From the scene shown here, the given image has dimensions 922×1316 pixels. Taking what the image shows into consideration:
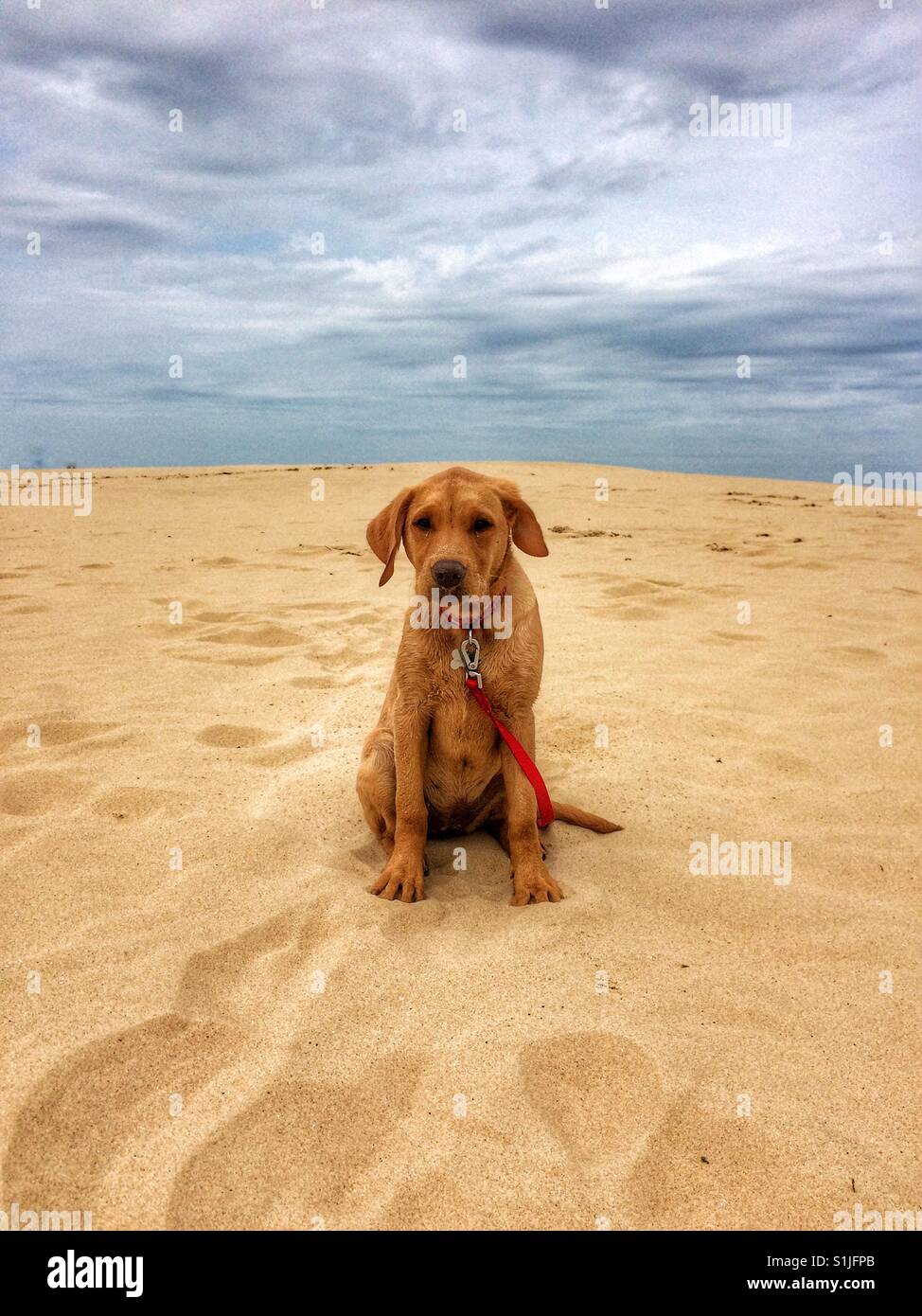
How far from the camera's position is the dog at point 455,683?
10.3 ft

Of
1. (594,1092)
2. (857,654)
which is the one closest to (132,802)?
(594,1092)

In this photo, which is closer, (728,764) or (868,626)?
(728,764)

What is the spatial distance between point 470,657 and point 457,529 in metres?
0.49

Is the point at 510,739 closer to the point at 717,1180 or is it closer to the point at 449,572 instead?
the point at 449,572

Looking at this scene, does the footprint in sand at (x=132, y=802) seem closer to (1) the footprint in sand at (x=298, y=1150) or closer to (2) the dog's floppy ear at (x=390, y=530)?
(2) the dog's floppy ear at (x=390, y=530)

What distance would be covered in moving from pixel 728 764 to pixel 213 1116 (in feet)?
10.6

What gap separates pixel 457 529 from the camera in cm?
314

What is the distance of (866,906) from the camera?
3094 millimetres

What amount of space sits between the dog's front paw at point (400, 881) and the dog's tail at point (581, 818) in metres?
0.83

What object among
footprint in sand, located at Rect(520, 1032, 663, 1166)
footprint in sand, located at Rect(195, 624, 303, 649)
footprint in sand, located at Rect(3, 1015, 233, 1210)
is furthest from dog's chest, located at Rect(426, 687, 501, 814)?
footprint in sand, located at Rect(195, 624, 303, 649)

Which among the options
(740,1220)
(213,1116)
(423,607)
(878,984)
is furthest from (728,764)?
(213,1116)

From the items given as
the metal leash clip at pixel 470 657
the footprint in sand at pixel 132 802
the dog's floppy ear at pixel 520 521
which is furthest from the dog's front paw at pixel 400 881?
the dog's floppy ear at pixel 520 521

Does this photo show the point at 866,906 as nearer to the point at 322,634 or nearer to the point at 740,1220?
the point at 740,1220

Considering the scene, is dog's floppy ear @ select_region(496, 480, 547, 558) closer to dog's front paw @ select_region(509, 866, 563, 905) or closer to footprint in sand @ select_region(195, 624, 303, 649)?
dog's front paw @ select_region(509, 866, 563, 905)
